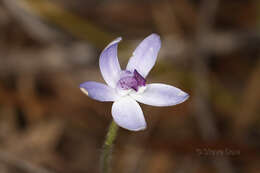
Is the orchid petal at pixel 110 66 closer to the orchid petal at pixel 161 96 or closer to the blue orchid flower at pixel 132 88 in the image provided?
the blue orchid flower at pixel 132 88

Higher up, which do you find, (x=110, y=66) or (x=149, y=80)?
(x=110, y=66)

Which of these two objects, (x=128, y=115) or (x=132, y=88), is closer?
(x=128, y=115)

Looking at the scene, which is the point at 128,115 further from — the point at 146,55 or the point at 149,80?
the point at 149,80

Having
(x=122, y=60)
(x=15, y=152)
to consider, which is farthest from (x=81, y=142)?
(x=122, y=60)

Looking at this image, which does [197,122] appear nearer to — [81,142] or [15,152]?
[81,142]

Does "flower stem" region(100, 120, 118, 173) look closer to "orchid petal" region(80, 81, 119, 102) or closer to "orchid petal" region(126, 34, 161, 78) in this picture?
"orchid petal" region(80, 81, 119, 102)

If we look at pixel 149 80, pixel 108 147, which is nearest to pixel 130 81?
pixel 108 147

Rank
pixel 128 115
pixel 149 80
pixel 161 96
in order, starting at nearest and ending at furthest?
pixel 128 115 < pixel 161 96 < pixel 149 80
